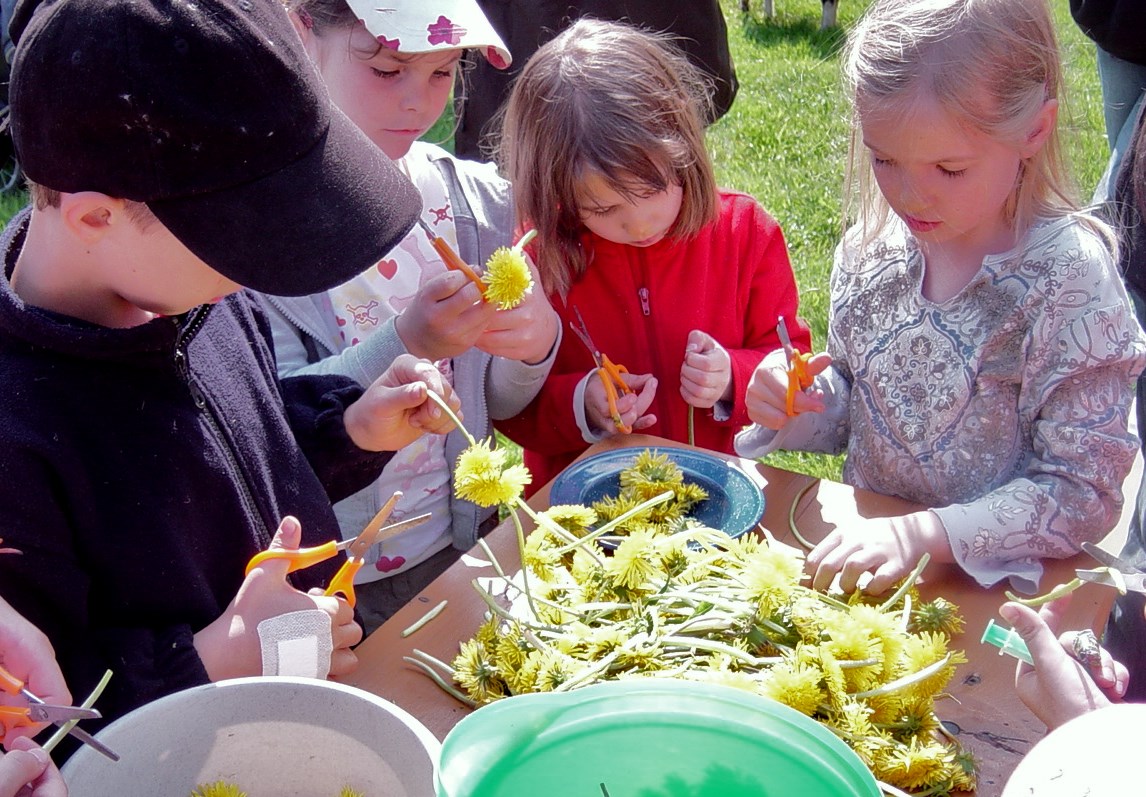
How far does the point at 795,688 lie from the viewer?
0.93m

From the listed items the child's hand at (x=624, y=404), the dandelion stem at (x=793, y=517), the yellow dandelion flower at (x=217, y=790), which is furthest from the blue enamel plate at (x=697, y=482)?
the yellow dandelion flower at (x=217, y=790)

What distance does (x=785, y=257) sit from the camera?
2018 millimetres

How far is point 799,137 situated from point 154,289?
172 inches

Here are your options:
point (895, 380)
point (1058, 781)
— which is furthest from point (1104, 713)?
point (895, 380)

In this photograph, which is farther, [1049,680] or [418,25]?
[418,25]

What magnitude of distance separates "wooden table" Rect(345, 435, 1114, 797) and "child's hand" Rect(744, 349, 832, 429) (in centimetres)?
11

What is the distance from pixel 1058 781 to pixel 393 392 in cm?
88

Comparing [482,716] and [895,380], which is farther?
[895,380]

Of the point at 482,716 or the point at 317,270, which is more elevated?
the point at 317,270

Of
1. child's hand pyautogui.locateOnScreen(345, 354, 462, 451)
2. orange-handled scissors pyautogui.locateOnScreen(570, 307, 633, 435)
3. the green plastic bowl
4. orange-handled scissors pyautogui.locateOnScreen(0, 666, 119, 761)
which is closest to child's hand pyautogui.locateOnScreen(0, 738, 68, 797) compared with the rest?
orange-handled scissors pyautogui.locateOnScreen(0, 666, 119, 761)

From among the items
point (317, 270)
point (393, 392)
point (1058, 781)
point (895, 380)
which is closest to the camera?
point (1058, 781)

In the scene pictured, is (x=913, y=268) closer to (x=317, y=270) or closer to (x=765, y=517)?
(x=765, y=517)

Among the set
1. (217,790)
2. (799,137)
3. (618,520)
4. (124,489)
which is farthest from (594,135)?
(799,137)

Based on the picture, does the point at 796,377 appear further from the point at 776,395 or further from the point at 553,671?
the point at 553,671
